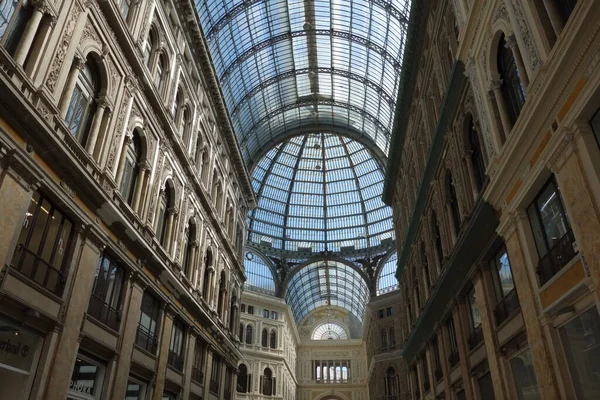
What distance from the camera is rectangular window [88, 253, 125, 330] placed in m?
15.2

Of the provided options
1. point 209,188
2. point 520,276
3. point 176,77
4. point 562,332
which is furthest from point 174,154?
point 562,332

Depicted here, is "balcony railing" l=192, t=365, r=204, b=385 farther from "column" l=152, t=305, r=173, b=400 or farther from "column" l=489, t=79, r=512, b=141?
"column" l=489, t=79, r=512, b=141

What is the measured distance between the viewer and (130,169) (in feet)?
61.0

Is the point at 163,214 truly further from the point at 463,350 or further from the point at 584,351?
the point at 584,351

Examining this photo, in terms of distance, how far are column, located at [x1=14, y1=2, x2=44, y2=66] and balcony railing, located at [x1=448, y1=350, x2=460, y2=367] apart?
18737 mm

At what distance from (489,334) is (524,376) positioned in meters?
2.05

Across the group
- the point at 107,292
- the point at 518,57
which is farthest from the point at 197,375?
the point at 518,57

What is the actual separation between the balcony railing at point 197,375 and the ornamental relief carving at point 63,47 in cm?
1628

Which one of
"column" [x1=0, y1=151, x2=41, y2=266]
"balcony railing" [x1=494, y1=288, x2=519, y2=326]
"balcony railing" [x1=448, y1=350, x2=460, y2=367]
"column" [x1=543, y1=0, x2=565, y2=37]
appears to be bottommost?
"balcony railing" [x1=448, y1=350, x2=460, y2=367]

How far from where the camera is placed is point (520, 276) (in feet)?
42.0

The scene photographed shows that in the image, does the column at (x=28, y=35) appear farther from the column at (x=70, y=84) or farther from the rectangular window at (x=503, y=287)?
the rectangular window at (x=503, y=287)

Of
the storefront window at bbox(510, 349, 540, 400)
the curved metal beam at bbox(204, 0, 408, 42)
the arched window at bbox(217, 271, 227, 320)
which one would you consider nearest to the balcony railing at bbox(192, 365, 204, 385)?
the arched window at bbox(217, 271, 227, 320)

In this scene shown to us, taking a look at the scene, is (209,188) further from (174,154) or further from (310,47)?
(310,47)

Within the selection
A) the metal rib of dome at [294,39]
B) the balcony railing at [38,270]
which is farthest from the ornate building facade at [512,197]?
the metal rib of dome at [294,39]
